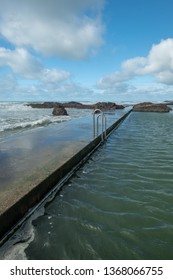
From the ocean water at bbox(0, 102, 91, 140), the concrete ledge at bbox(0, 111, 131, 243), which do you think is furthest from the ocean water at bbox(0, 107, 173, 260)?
the ocean water at bbox(0, 102, 91, 140)

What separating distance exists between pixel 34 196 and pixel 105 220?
115cm

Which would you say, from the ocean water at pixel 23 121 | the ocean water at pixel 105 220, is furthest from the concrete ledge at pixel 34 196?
the ocean water at pixel 23 121

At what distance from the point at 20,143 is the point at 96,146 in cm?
265

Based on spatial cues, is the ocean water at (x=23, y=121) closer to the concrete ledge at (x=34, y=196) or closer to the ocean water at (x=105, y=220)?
the concrete ledge at (x=34, y=196)

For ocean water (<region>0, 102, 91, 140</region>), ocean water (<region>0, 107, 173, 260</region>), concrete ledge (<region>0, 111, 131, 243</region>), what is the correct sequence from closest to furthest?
ocean water (<region>0, 107, 173, 260</region>), concrete ledge (<region>0, 111, 131, 243</region>), ocean water (<region>0, 102, 91, 140</region>)

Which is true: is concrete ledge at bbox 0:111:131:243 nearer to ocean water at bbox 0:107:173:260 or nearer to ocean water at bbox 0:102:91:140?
ocean water at bbox 0:107:173:260

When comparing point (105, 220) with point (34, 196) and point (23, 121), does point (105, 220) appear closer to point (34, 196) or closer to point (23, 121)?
point (34, 196)

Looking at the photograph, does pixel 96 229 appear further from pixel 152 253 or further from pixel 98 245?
pixel 152 253

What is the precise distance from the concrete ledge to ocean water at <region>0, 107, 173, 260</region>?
0.44ft

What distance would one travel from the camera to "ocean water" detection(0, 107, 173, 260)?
3094mm

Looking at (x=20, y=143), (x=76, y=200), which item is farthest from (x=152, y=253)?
(x=20, y=143)

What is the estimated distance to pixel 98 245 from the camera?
10.5 ft

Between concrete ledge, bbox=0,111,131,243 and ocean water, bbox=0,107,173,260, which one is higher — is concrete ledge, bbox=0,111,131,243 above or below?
above

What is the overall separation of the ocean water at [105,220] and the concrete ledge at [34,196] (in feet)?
0.44
